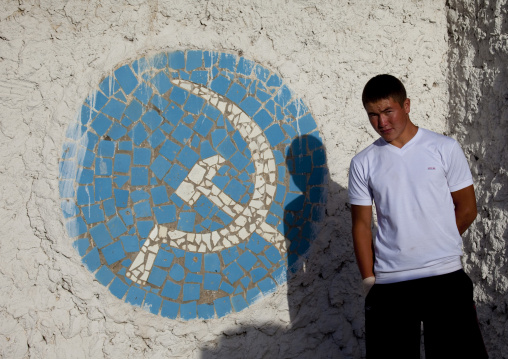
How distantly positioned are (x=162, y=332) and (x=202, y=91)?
133 cm

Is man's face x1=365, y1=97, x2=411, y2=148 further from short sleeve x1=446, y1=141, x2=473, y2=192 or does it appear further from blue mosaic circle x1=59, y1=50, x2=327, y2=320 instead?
blue mosaic circle x1=59, y1=50, x2=327, y2=320

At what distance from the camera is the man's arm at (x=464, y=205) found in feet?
7.18

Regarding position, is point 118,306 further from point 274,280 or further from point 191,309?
point 274,280

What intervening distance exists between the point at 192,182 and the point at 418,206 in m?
1.24

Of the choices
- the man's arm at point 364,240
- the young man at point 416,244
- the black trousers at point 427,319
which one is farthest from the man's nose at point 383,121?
the black trousers at point 427,319

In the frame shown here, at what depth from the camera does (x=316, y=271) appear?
2.97 metres

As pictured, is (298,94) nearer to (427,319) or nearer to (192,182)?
(192,182)

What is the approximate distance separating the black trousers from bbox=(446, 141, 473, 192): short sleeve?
37cm

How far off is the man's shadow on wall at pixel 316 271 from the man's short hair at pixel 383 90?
78 cm

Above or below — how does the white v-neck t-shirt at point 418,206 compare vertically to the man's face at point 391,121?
below

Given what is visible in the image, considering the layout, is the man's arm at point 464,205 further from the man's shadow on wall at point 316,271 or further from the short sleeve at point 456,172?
the man's shadow on wall at point 316,271

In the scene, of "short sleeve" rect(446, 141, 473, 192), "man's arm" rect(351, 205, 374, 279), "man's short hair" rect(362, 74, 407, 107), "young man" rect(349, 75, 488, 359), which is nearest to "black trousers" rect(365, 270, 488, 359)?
"young man" rect(349, 75, 488, 359)

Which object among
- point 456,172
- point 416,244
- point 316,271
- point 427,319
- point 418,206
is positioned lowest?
point 427,319

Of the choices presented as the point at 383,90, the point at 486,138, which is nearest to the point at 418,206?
the point at 383,90
